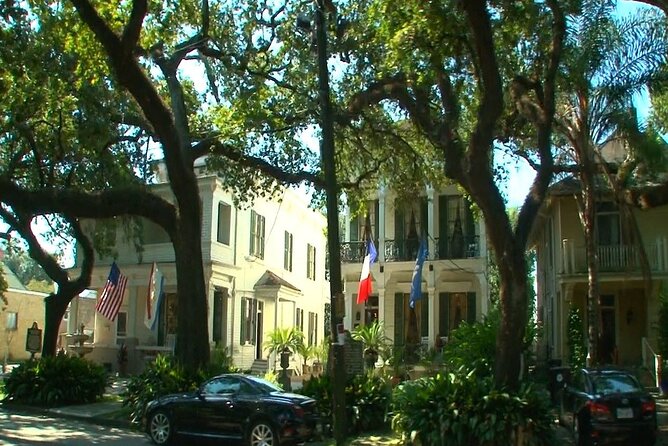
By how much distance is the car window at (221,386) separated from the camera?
1384cm

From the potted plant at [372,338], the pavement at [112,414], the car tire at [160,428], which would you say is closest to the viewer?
the car tire at [160,428]

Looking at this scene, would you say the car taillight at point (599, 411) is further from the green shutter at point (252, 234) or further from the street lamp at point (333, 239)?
the green shutter at point (252, 234)

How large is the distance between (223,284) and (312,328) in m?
11.1

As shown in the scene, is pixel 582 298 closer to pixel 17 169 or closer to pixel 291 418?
pixel 291 418

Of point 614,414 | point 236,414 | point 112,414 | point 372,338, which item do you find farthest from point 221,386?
point 372,338

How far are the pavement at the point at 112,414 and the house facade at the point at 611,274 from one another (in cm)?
493

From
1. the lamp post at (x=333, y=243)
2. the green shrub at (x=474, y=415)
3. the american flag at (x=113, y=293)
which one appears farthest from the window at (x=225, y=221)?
the green shrub at (x=474, y=415)

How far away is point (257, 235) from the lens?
32906mm

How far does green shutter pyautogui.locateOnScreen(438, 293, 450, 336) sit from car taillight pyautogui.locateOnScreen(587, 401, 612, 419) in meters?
16.3

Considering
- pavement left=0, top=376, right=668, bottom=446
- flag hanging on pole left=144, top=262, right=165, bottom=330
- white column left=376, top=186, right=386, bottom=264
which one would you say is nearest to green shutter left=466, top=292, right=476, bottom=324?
white column left=376, top=186, right=386, bottom=264

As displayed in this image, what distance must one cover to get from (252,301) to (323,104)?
2060 centimetres

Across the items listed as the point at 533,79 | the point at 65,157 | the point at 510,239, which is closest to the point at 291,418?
the point at 510,239

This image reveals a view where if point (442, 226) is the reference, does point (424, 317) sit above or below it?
below

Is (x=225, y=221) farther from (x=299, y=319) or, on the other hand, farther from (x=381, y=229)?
(x=299, y=319)
